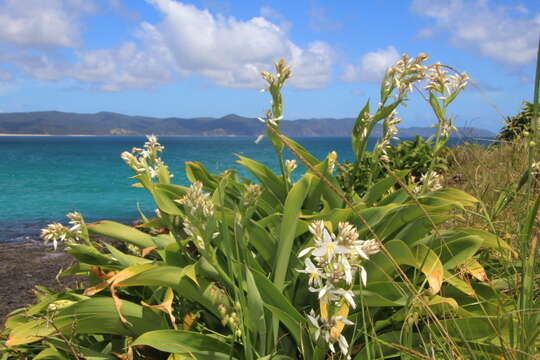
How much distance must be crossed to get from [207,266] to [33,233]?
34.9ft

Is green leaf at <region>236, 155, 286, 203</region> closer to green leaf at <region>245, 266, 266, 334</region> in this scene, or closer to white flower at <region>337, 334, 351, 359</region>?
green leaf at <region>245, 266, 266, 334</region>

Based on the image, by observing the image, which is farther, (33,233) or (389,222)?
(33,233)

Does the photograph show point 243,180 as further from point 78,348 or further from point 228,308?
point 78,348

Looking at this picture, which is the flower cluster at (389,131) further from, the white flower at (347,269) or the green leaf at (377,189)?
the white flower at (347,269)

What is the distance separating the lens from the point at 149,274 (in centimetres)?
Answer: 169

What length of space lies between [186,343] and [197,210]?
56cm

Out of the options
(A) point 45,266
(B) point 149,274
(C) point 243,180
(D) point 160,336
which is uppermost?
(C) point 243,180

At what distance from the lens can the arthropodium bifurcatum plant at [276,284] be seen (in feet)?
5.18

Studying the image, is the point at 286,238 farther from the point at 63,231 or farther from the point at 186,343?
the point at 63,231

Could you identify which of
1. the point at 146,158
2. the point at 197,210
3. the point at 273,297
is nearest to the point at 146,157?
the point at 146,158

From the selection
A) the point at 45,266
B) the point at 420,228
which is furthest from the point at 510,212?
the point at 45,266

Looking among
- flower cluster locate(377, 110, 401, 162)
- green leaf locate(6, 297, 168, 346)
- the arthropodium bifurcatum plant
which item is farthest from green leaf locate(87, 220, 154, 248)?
flower cluster locate(377, 110, 401, 162)

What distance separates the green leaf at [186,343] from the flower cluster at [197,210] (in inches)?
15.0

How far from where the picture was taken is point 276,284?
72.6 inches
